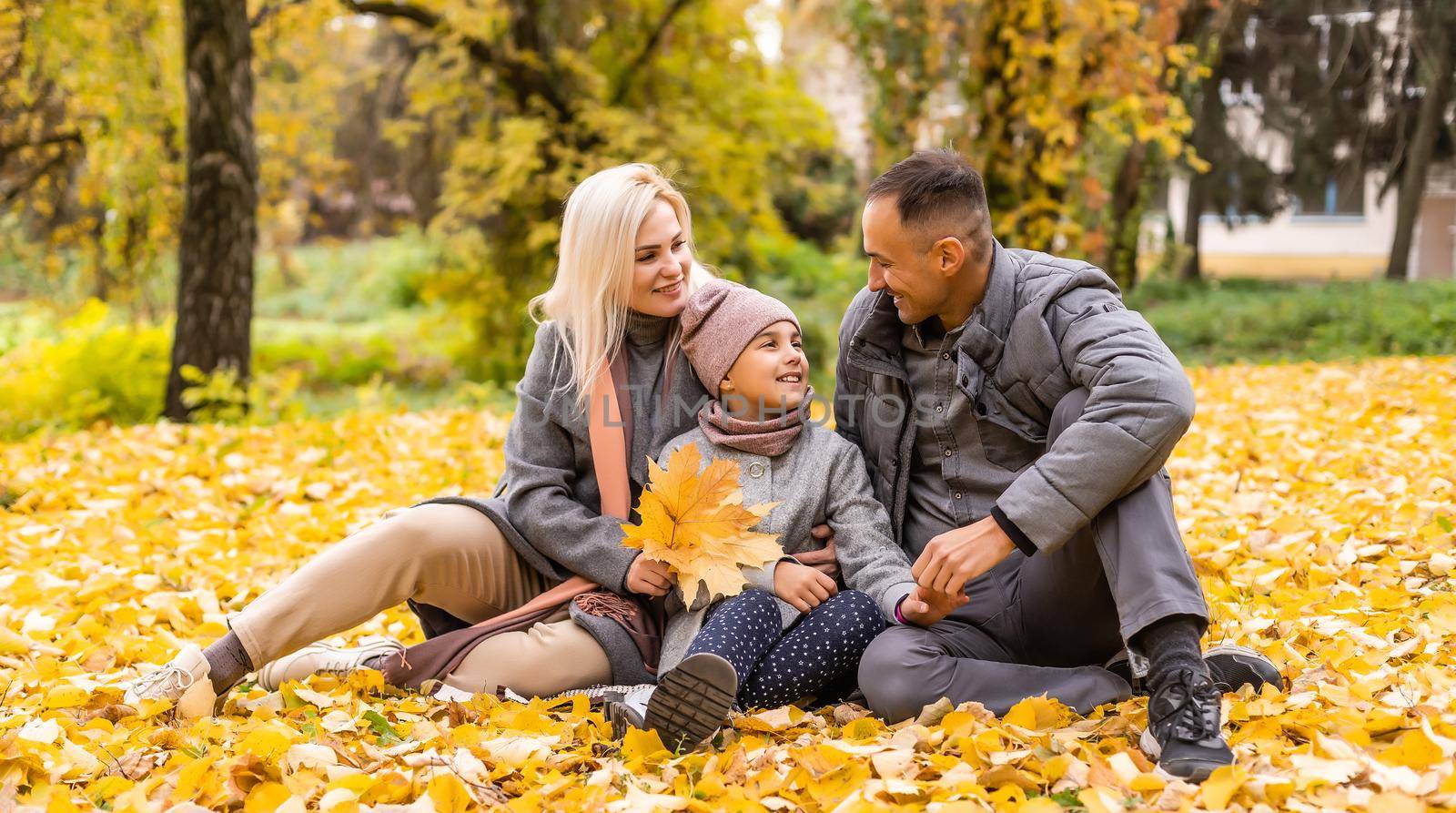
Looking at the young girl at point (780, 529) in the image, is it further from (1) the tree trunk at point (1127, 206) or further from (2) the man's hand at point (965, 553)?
(1) the tree trunk at point (1127, 206)

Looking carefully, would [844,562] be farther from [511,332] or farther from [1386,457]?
[511,332]

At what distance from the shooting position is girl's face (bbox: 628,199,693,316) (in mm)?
2746

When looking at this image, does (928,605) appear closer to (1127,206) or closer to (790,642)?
(790,642)

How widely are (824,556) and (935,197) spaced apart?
0.84 m

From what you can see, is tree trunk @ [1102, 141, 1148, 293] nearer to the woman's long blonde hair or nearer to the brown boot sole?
the woman's long blonde hair

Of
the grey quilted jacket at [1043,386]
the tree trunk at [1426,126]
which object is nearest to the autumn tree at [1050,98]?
the grey quilted jacket at [1043,386]

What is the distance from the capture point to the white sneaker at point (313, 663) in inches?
105

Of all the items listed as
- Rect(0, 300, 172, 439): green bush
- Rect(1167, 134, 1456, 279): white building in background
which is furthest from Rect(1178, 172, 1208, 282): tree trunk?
Rect(0, 300, 172, 439): green bush

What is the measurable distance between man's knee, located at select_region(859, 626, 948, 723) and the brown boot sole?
0.35m

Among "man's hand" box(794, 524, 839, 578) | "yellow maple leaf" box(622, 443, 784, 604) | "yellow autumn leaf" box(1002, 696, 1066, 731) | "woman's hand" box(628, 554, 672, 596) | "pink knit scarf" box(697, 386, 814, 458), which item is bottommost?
"yellow autumn leaf" box(1002, 696, 1066, 731)

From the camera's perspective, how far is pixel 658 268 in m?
2.75

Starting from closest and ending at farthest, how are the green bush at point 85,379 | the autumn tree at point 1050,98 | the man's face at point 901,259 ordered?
the man's face at point 901,259
the autumn tree at point 1050,98
the green bush at point 85,379

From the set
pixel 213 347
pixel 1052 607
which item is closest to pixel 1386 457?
pixel 1052 607

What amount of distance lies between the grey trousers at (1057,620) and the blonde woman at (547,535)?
0.62 m
